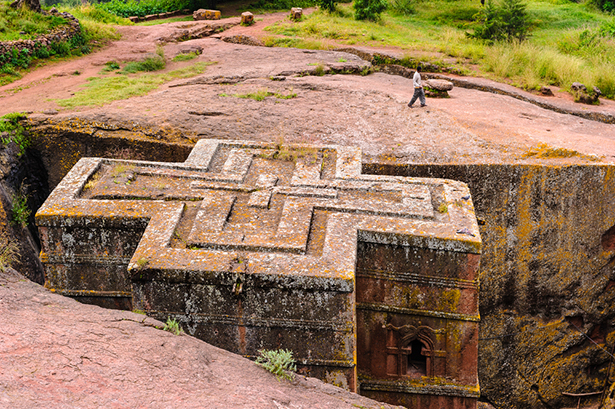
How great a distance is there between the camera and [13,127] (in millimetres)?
8320

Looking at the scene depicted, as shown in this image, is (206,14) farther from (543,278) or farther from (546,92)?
(543,278)

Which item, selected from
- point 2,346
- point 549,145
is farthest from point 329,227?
point 549,145

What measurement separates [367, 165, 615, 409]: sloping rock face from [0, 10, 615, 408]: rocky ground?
0.43 metres

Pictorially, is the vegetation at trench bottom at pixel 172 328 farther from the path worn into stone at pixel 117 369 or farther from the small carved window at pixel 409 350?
the small carved window at pixel 409 350

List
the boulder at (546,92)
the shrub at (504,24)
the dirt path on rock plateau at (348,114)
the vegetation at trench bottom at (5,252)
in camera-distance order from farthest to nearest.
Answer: the shrub at (504,24) → the boulder at (546,92) → the dirt path on rock plateau at (348,114) → the vegetation at trench bottom at (5,252)

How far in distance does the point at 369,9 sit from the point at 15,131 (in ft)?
45.4

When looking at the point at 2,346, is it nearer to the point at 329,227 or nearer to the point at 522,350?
the point at 329,227

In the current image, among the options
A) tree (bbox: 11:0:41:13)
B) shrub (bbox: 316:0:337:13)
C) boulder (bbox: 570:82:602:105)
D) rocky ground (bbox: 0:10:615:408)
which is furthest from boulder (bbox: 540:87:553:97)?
tree (bbox: 11:0:41:13)

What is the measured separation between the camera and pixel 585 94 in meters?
11.7

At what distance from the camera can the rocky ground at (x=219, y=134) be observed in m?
3.36

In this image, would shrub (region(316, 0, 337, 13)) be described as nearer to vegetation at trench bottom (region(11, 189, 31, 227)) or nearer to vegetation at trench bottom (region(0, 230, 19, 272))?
vegetation at trench bottom (region(11, 189, 31, 227))

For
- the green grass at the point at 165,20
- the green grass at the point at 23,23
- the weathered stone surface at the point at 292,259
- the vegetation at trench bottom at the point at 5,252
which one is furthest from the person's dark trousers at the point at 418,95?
the green grass at the point at 165,20

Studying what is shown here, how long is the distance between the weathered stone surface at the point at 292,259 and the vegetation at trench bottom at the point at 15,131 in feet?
7.72

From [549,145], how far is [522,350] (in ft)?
10.9
